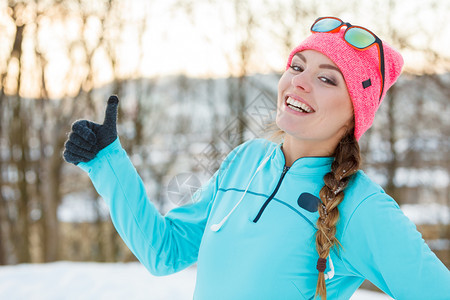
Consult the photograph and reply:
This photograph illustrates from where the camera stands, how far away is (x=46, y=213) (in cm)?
943

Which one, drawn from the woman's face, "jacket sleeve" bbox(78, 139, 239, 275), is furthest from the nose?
"jacket sleeve" bbox(78, 139, 239, 275)

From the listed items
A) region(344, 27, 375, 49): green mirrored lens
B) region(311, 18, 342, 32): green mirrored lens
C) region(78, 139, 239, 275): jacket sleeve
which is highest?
region(311, 18, 342, 32): green mirrored lens

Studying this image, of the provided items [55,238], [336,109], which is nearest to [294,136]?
[336,109]

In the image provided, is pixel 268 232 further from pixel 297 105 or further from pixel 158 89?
pixel 158 89

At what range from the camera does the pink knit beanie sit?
1.13 meters

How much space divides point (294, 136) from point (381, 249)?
39 centimetres

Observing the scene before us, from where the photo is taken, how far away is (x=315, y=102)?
3.64 ft

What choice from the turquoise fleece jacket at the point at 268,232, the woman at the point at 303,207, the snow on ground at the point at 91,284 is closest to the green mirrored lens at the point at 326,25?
the woman at the point at 303,207

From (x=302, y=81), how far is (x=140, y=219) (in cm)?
63

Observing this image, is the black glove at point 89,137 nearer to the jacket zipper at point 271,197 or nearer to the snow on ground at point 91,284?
the jacket zipper at point 271,197

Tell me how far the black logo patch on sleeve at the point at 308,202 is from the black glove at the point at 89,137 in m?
0.58

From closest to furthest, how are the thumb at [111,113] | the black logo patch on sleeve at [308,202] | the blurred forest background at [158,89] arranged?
the black logo patch on sleeve at [308,202] < the thumb at [111,113] < the blurred forest background at [158,89]

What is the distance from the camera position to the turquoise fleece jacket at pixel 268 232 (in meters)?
0.92

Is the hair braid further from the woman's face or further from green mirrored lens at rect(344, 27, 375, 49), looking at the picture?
green mirrored lens at rect(344, 27, 375, 49)
